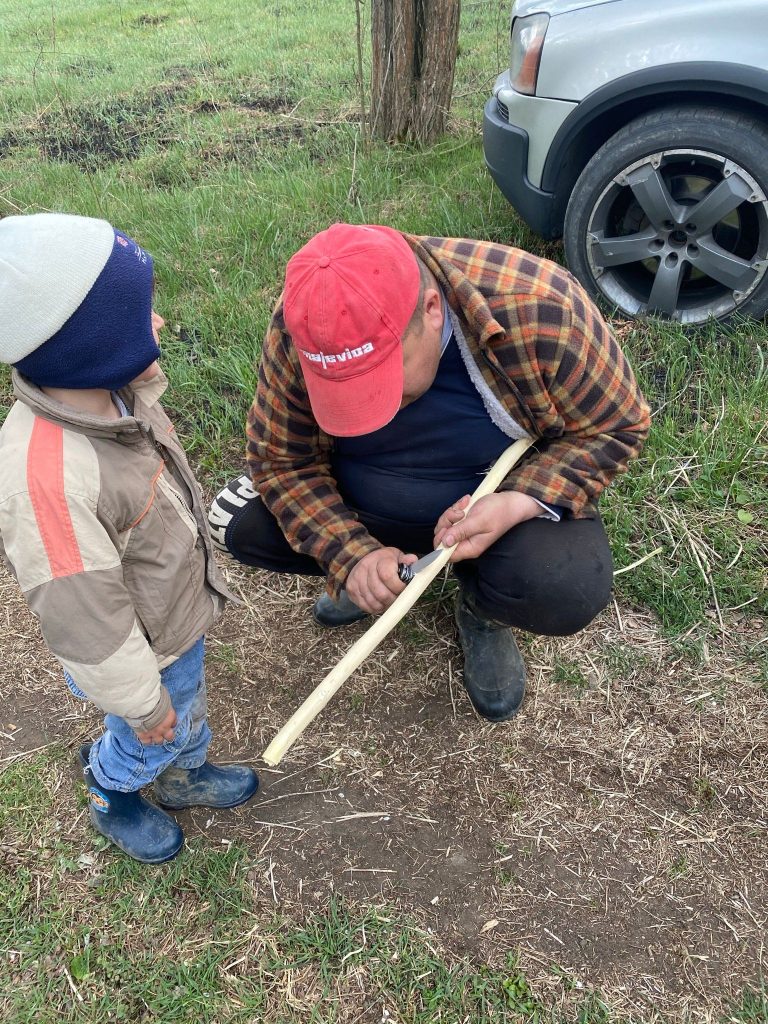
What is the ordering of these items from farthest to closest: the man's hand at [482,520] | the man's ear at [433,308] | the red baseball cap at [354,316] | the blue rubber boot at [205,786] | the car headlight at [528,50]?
the car headlight at [528,50] → the blue rubber boot at [205,786] → the man's hand at [482,520] → the man's ear at [433,308] → the red baseball cap at [354,316]

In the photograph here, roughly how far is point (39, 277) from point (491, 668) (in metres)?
1.51

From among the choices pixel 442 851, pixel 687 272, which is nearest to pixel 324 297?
pixel 442 851

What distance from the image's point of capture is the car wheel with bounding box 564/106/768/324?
2664 millimetres

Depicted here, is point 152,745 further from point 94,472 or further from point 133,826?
point 94,472

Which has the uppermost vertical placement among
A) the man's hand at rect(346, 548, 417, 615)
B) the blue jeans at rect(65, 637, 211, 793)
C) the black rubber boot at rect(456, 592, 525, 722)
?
the man's hand at rect(346, 548, 417, 615)

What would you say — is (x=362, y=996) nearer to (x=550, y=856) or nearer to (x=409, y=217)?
(x=550, y=856)

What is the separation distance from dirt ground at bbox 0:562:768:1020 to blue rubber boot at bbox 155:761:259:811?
0.14 ft

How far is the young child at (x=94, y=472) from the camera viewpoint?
132cm

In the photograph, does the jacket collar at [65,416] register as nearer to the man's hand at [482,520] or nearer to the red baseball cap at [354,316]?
the red baseball cap at [354,316]

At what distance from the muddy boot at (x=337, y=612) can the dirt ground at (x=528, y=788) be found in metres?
0.03

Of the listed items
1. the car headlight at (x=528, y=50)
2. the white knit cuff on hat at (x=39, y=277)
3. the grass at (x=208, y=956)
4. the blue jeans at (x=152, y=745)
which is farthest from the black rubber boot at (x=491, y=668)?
the car headlight at (x=528, y=50)

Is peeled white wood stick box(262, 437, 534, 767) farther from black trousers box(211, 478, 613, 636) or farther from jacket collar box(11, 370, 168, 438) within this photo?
jacket collar box(11, 370, 168, 438)

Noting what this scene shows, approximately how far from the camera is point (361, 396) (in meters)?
1.60

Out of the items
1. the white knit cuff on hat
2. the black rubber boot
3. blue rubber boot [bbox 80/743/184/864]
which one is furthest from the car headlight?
blue rubber boot [bbox 80/743/184/864]
